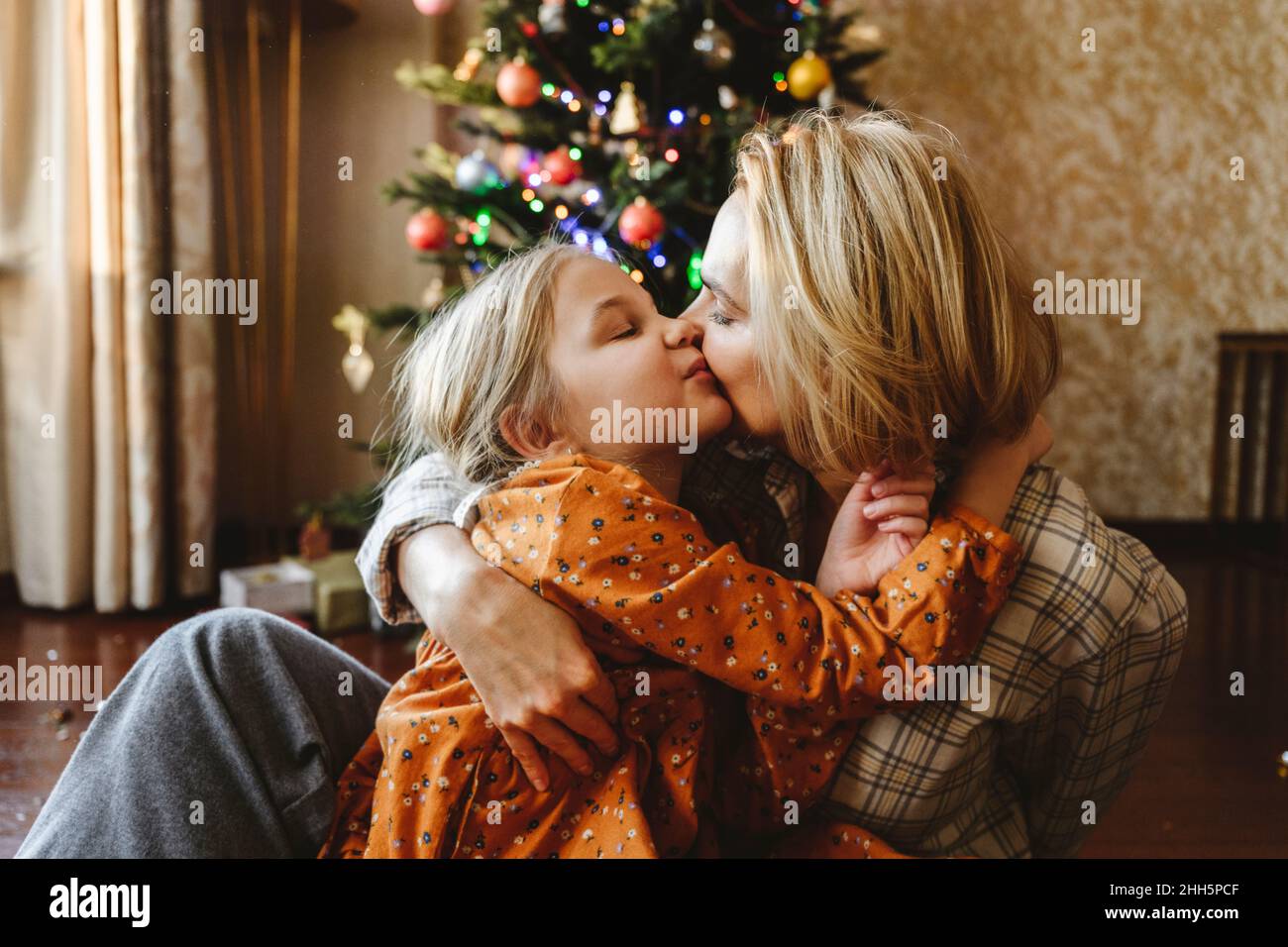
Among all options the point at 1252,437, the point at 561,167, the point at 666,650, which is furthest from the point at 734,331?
the point at 1252,437

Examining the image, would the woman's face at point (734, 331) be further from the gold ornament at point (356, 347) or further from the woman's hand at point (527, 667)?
the gold ornament at point (356, 347)

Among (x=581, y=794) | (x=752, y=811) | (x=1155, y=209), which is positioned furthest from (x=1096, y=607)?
(x=1155, y=209)

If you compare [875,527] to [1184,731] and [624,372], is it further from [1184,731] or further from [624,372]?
[1184,731]

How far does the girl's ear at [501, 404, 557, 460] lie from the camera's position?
0.99 metres

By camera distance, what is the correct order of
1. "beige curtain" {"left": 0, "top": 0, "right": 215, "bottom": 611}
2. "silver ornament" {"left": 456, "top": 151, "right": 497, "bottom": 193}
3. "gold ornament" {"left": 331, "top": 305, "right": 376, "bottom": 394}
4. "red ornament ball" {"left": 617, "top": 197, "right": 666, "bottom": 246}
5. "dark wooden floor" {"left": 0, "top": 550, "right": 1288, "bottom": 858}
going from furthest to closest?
"gold ornament" {"left": 331, "top": 305, "right": 376, "bottom": 394}
"beige curtain" {"left": 0, "top": 0, "right": 215, "bottom": 611}
"silver ornament" {"left": 456, "top": 151, "right": 497, "bottom": 193}
"red ornament ball" {"left": 617, "top": 197, "right": 666, "bottom": 246}
"dark wooden floor" {"left": 0, "top": 550, "right": 1288, "bottom": 858}

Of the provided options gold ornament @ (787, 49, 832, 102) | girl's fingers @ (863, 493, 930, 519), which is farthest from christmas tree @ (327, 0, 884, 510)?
girl's fingers @ (863, 493, 930, 519)

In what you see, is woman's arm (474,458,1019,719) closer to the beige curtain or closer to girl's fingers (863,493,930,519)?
girl's fingers (863,493,930,519)

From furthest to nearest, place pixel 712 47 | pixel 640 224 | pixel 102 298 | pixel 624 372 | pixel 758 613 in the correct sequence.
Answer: pixel 102 298 → pixel 712 47 → pixel 640 224 → pixel 624 372 → pixel 758 613

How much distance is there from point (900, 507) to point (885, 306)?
176 millimetres

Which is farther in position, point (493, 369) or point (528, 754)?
point (493, 369)

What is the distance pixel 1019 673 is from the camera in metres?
0.87

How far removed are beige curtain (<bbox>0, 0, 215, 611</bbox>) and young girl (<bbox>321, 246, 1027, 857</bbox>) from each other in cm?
173
